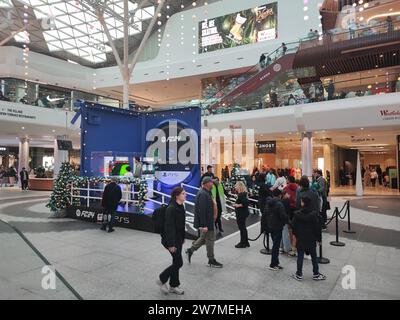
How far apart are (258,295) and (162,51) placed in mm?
29773

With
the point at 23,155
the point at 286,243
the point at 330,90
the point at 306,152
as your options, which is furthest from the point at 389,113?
the point at 23,155

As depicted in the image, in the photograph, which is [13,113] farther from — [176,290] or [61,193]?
[176,290]

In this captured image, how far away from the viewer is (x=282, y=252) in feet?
21.3

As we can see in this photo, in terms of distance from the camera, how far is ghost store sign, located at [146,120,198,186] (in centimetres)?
1176

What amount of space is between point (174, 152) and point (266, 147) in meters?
10.9

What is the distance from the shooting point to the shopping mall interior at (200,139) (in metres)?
5.02

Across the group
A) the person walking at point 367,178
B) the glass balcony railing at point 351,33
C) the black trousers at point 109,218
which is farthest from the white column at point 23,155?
the person walking at point 367,178

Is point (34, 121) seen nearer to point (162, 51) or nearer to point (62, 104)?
point (62, 104)

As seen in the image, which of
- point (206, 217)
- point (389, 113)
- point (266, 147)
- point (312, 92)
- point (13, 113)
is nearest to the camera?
point (206, 217)

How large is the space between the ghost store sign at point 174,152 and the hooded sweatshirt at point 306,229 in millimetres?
6864

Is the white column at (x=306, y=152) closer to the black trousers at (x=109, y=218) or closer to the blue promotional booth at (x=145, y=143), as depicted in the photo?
the blue promotional booth at (x=145, y=143)

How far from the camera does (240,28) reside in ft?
88.0

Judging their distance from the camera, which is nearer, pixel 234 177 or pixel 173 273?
pixel 173 273

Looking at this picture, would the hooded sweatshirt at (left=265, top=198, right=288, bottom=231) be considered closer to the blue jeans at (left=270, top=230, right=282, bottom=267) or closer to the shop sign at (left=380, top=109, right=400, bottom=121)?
the blue jeans at (left=270, top=230, right=282, bottom=267)
